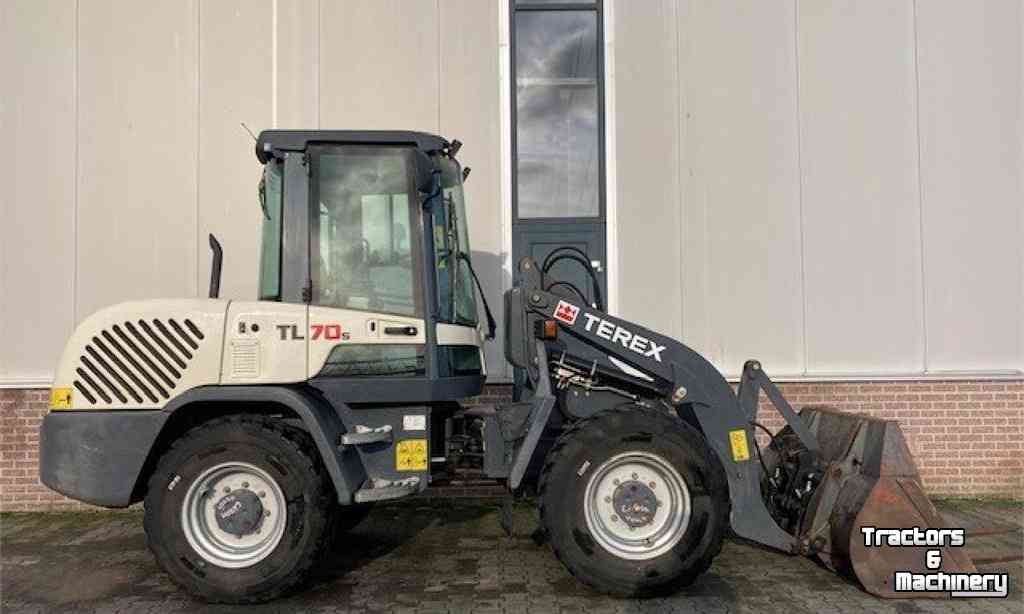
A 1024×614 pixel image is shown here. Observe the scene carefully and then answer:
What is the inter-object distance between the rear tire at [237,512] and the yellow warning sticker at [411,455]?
19.8 inches

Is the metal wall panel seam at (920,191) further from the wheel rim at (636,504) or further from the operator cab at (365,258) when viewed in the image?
the operator cab at (365,258)

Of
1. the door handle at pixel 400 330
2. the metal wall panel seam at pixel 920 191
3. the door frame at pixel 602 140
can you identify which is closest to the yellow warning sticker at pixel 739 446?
the door handle at pixel 400 330

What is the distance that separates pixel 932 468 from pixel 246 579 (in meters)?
6.41

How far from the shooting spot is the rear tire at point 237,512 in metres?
4.52

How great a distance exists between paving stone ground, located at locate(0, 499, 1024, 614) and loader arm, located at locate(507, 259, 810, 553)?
0.61 m

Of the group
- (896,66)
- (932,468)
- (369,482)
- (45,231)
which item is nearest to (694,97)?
(896,66)

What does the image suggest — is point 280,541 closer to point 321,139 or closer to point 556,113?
point 321,139

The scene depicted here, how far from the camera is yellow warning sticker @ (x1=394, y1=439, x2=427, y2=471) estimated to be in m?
4.85

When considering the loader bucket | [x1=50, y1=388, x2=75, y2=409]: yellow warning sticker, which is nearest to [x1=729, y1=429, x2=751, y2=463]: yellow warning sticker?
the loader bucket

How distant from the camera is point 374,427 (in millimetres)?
4875

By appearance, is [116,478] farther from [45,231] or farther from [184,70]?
[184,70]

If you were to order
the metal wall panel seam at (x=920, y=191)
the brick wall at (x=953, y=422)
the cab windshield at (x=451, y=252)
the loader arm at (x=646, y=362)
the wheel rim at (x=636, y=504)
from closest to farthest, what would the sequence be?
1. the wheel rim at (x=636, y=504)
2. the loader arm at (x=646, y=362)
3. the cab windshield at (x=451, y=252)
4. the brick wall at (x=953, y=422)
5. the metal wall panel seam at (x=920, y=191)

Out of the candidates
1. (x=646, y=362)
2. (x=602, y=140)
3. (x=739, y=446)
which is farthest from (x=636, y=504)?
(x=602, y=140)

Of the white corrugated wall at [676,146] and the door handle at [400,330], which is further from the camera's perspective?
the white corrugated wall at [676,146]
